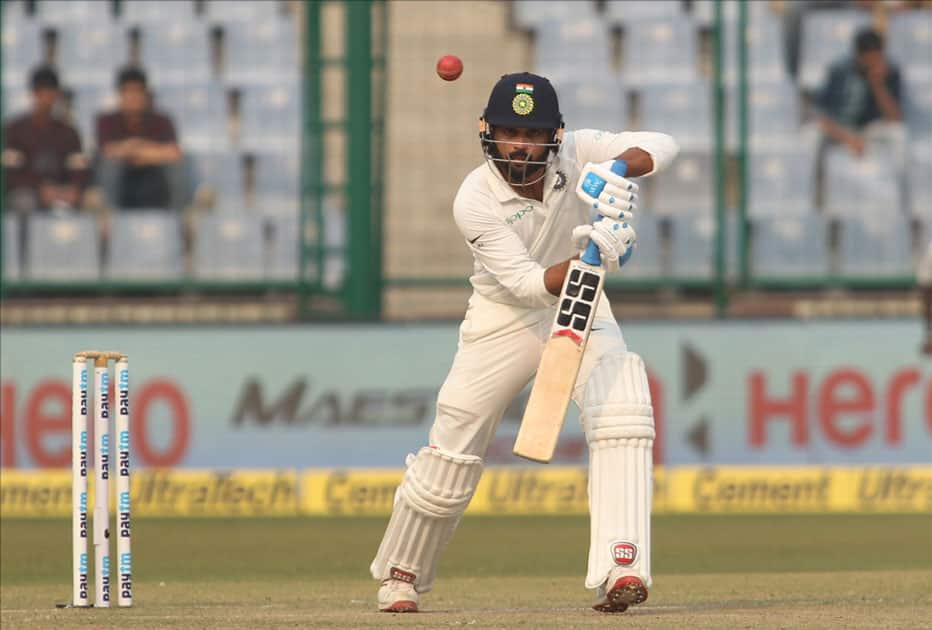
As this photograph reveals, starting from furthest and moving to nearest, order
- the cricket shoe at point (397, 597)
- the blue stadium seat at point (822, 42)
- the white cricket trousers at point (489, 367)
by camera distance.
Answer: the blue stadium seat at point (822, 42), the cricket shoe at point (397, 597), the white cricket trousers at point (489, 367)

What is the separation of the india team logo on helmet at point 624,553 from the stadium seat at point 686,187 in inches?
263

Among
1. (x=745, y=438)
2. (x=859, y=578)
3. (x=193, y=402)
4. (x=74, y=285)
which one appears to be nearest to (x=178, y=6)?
(x=74, y=285)

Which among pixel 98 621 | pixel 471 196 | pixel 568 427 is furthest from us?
pixel 568 427

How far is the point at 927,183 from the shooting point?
11.5 meters

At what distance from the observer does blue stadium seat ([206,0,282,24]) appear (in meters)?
11.6

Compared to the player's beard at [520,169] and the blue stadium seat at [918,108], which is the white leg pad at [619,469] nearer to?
the player's beard at [520,169]

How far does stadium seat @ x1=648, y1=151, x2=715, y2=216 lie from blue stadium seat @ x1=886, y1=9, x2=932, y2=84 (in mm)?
1424

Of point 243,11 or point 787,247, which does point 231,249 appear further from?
point 787,247

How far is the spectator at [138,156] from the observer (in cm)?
1145

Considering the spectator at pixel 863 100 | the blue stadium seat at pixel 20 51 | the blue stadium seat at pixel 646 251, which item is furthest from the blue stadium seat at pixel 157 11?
the spectator at pixel 863 100

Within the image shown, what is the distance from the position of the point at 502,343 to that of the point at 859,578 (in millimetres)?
2135

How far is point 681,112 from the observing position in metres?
11.5

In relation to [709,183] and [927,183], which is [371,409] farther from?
[927,183]

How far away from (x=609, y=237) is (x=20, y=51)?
7580 millimetres
